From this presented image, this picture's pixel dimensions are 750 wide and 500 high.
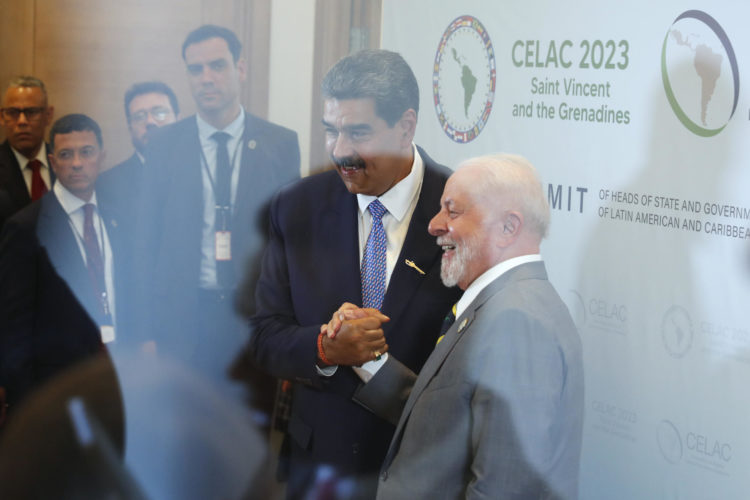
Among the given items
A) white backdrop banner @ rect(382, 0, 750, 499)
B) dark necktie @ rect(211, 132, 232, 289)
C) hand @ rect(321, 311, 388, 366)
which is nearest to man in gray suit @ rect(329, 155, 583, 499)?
hand @ rect(321, 311, 388, 366)

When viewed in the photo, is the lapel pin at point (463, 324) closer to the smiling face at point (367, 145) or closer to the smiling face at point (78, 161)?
the smiling face at point (367, 145)

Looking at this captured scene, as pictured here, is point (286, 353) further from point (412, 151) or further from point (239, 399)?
point (239, 399)

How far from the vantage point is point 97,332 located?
5.52ft

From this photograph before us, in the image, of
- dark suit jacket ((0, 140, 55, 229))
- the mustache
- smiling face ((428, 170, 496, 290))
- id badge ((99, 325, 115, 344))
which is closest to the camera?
smiling face ((428, 170, 496, 290))

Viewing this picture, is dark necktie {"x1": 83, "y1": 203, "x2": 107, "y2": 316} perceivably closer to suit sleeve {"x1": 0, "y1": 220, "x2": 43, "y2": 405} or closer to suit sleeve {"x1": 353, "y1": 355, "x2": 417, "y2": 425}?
suit sleeve {"x1": 0, "y1": 220, "x2": 43, "y2": 405}

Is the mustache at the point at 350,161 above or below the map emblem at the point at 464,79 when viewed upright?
below

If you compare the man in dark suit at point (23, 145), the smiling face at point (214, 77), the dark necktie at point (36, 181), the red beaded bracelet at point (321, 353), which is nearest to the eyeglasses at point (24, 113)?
the man in dark suit at point (23, 145)

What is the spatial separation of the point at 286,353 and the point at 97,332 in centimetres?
65

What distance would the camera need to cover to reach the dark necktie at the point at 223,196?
1.71m

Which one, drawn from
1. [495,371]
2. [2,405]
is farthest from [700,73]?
[2,405]

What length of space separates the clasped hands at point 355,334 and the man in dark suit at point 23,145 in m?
0.69

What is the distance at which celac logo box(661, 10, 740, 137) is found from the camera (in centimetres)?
116

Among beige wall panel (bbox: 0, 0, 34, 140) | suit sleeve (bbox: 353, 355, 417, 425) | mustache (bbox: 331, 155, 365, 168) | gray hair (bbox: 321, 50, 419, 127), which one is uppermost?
beige wall panel (bbox: 0, 0, 34, 140)

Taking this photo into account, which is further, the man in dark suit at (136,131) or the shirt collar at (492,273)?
the man in dark suit at (136,131)
